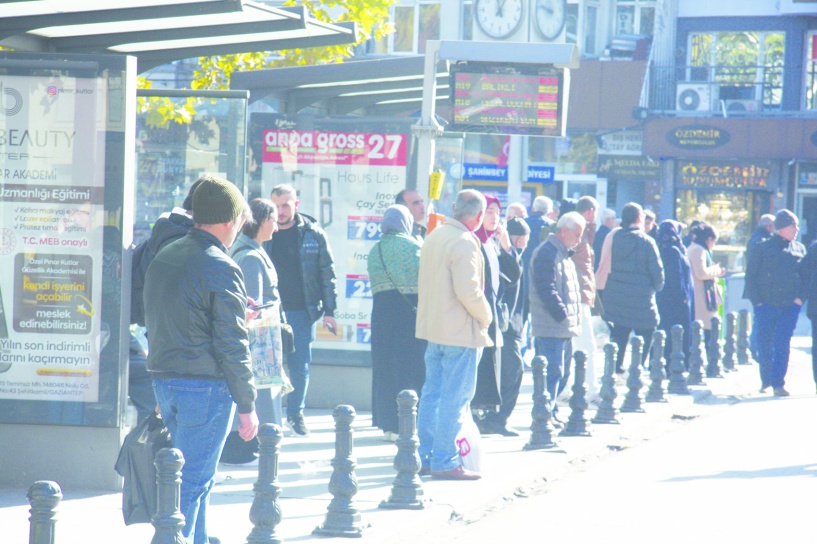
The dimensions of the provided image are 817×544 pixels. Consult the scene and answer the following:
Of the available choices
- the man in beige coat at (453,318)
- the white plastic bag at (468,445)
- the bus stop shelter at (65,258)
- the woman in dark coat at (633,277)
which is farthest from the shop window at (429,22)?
the bus stop shelter at (65,258)

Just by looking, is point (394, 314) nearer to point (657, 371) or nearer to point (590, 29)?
point (657, 371)

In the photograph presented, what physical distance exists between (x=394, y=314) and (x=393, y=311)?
0.02 m

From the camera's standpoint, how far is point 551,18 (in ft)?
107

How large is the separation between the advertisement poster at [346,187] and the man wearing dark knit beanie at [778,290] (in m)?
4.60

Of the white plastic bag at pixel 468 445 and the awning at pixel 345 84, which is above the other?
the awning at pixel 345 84

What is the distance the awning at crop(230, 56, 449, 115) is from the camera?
10.7 m

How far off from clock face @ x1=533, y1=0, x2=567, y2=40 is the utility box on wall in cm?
2627

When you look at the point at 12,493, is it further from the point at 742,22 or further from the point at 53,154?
the point at 742,22

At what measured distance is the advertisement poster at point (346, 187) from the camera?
36.2 ft

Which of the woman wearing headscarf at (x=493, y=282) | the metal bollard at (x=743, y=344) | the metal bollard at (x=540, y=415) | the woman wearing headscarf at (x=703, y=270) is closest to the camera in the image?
the woman wearing headscarf at (x=493, y=282)

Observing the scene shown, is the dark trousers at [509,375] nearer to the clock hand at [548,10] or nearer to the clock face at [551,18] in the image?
the clock face at [551,18]

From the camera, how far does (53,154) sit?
7301 mm

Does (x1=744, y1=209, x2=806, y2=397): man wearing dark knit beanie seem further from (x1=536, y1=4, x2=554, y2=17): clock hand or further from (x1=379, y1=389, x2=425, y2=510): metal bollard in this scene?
(x1=536, y1=4, x2=554, y2=17): clock hand

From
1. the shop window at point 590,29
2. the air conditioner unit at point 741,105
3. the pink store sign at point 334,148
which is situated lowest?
the pink store sign at point 334,148
